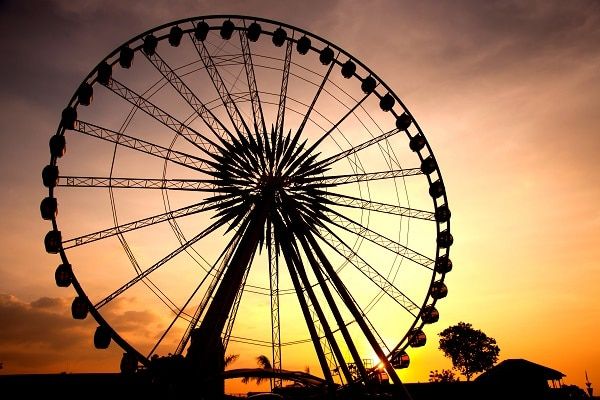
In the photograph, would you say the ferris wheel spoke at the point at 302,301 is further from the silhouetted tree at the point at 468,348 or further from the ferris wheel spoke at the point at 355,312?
the silhouetted tree at the point at 468,348

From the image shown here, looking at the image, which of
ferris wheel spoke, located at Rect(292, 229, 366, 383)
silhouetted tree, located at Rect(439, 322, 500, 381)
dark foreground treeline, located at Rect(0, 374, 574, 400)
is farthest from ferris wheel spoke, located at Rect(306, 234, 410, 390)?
silhouetted tree, located at Rect(439, 322, 500, 381)

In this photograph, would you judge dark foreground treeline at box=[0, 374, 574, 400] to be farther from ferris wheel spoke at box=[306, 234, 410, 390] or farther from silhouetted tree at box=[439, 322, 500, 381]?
silhouetted tree at box=[439, 322, 500, 381]

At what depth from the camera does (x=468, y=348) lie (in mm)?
67500

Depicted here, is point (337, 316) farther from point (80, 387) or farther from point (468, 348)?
point (468, 348)

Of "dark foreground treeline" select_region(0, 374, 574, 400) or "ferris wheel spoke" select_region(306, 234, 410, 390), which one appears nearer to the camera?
"dark foreground treeline" select_region(0, 374, 574, 400)

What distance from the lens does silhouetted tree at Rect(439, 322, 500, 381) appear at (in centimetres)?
6612

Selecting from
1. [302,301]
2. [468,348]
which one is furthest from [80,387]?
[468,348]

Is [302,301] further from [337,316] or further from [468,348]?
[468,348]

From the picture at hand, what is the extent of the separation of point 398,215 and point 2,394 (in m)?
18.3

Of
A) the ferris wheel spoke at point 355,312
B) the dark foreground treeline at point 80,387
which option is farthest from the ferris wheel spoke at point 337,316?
the dark foreground treeline at point 80,387

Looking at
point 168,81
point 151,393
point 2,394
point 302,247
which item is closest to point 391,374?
point 302,247

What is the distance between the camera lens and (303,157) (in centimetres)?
1952

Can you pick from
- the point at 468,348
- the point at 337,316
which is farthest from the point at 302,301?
the point at 468,348

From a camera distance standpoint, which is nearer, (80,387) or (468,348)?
(80,387)
